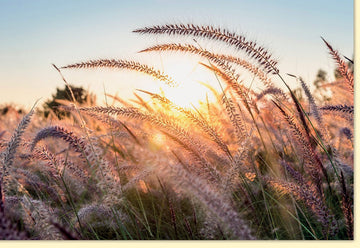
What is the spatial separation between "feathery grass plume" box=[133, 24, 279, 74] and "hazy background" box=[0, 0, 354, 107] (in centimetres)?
22

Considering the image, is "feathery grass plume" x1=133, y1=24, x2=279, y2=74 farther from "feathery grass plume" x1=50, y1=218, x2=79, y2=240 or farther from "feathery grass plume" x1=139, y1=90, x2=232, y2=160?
"feathery grass plume" x1=50, y1=218, x2=79, y2=240

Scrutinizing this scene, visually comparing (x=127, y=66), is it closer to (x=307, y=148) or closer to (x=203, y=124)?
(x=203, y=124)

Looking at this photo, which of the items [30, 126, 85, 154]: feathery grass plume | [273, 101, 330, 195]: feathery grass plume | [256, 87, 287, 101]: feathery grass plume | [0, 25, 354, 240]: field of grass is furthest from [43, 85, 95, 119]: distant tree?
[273, 101, 330, 195]: feathery grass plume

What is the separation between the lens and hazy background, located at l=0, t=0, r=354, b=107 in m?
1.52

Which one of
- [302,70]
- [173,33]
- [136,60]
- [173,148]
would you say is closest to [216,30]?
[173,33]

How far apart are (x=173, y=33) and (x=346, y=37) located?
86cm

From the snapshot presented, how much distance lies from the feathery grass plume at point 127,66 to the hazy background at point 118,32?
0.31 feet

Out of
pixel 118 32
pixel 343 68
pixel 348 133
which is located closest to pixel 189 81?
pixel 118 32

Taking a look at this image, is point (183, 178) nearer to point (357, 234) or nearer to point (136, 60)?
point (136, 60)

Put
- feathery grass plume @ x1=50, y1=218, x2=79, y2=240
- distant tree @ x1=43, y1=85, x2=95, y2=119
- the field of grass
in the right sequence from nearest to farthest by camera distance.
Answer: feathery grass plume @ x1=50, y1=218, x2=79, y2=240 → the field of grass → distant tree @ x1=43, y1=85, x2=95, y2=119

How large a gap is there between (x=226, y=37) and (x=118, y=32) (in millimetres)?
739

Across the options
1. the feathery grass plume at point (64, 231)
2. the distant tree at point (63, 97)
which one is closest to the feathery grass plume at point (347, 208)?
the feathery grass plume at point (64, 231)

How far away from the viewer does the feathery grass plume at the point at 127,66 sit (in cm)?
126

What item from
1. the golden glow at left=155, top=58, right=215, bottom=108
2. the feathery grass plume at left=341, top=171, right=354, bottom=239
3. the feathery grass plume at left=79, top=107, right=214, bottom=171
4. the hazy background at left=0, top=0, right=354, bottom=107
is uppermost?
the hazy background at left=0, top=0, right=354, bottom=107
